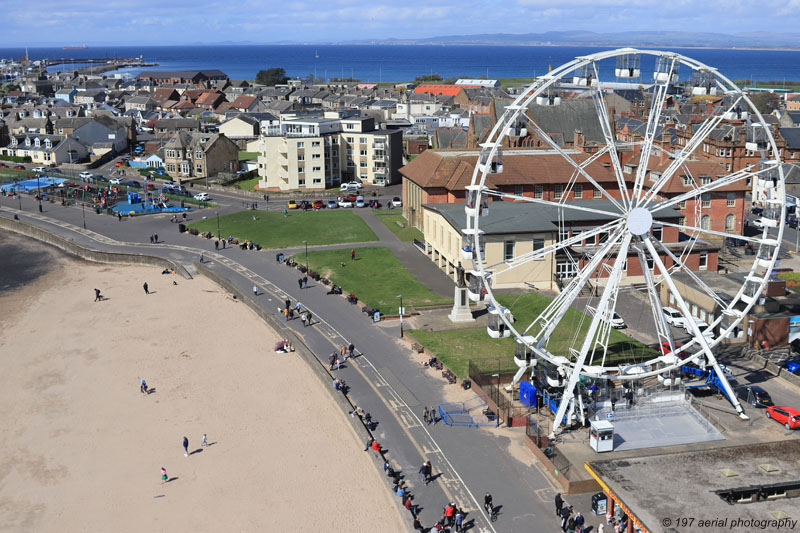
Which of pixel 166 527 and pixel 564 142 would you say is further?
pixel 564 142

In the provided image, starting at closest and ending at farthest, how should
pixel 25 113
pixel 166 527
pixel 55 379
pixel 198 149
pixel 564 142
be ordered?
pixel 166 527
pixel 55 379
pixel 564 142
pixel 198 149
pixel 25 113

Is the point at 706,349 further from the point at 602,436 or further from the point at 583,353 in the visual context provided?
the point at 602,436

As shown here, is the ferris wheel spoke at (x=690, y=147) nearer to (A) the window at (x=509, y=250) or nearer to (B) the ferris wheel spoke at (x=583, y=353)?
(B) the ferris wheel spoke at (x=583, y=353)

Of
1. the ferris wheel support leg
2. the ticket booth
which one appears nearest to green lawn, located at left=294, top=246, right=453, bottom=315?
the ferris wheel support leg

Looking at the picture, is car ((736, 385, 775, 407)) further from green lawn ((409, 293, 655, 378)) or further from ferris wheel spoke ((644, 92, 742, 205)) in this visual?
ferris wheel spoke ((644, 92, 742, 205))

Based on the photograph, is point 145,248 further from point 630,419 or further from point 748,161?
point 748,161

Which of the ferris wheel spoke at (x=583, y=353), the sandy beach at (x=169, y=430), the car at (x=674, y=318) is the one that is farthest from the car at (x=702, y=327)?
the sandy beach at (x=169, y=430)

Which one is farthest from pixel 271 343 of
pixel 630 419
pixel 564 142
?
pixel 564 142
